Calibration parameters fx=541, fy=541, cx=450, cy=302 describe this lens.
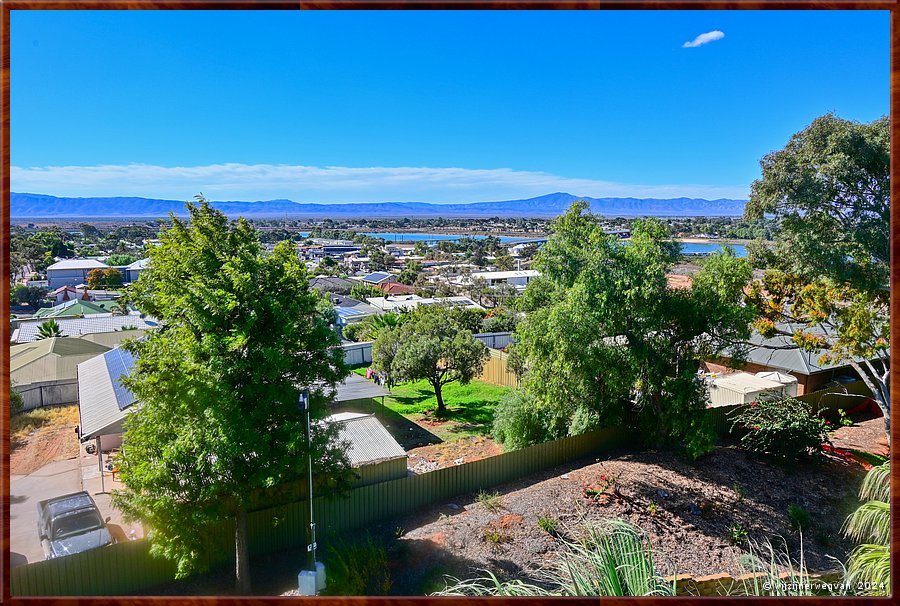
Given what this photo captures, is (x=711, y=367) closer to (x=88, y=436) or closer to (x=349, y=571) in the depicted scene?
(x=349, y=571)

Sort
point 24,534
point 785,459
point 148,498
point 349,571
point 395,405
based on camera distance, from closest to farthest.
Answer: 1. point 148,498
2. point 349,571
3. point 24,534
4. point 785,459
5. point 395,405

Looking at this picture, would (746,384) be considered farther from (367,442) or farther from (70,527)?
(70,527)

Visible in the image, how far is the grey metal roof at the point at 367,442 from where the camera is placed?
11.4 meters

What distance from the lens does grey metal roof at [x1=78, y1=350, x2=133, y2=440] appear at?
11.4 m

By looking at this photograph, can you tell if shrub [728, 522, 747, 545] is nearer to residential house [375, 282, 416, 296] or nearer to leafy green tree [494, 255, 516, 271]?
A: residential house [375, 282, 416, 296]

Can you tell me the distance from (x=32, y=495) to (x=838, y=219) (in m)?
18.2

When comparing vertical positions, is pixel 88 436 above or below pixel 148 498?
below

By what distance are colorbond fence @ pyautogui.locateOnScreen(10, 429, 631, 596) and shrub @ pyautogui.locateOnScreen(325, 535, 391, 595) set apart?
38.2 inches

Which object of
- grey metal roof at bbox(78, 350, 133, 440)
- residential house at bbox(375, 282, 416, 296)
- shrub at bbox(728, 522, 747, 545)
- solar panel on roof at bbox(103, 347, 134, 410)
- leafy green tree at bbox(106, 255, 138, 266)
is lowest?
residential house at bbox(375, 282, 416, 296)

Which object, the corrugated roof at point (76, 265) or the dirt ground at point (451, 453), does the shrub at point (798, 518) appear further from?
the corrugated roof at point (76, 265)

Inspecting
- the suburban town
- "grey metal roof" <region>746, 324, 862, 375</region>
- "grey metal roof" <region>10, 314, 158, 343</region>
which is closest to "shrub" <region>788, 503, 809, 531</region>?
the suburban town

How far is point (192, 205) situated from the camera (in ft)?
24.7

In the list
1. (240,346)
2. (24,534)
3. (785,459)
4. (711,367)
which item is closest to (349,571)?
(240,346)

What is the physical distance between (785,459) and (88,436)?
14.8 meters
